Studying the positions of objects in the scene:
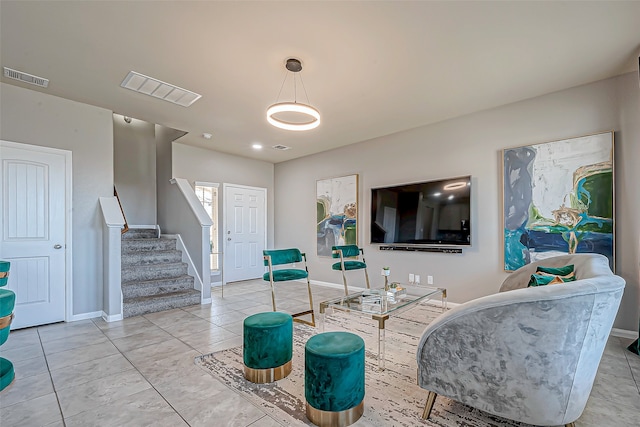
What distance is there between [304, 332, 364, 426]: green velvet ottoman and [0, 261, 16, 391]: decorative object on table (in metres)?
2.01

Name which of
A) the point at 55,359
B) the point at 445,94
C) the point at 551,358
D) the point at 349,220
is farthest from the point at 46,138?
the point at 551,358

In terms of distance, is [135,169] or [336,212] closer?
[336,212]

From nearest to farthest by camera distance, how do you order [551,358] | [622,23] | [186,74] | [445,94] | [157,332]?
[551,358] → [622,23] → [186,74] → [157,332] → [445,94]

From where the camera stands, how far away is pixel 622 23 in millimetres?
2377

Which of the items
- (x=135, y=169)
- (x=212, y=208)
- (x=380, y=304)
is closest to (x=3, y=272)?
(x=380, y=304)

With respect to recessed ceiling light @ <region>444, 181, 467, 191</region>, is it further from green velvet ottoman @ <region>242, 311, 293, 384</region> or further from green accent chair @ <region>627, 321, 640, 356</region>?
green velvet ottoman @ <region>242, 311, 293, 384</region>

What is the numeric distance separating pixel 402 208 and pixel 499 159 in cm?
152

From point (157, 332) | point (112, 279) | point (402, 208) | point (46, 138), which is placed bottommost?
point (157, 332)

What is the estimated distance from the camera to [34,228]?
139 inches

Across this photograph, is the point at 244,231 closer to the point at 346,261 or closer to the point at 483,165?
the point at 346,261

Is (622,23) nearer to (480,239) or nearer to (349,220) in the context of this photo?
(480,239)

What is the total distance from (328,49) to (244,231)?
4.71 metres

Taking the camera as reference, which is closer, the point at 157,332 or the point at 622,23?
the point at 622,23

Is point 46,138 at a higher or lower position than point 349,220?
higher
